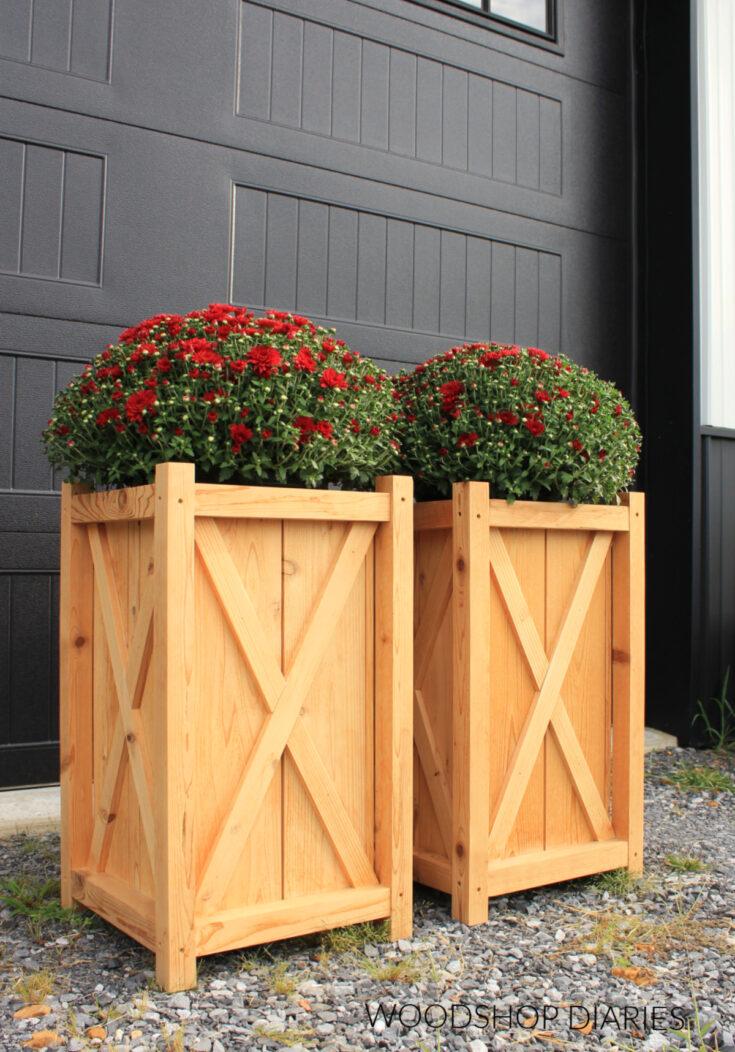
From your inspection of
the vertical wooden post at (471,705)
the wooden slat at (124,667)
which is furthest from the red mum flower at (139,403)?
the vertical wooden post at (471,705)

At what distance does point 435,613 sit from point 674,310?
329cm

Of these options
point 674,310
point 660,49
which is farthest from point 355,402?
point 660,49

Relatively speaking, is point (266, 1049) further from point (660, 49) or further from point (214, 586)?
point (660, 49)

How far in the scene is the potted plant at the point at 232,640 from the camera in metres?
2.57

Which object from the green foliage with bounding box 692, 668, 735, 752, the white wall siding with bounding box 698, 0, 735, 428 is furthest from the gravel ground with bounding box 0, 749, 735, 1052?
the white wall siding with bounding box 698, 0, 735, 428

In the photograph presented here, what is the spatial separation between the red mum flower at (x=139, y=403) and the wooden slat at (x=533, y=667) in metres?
1.12

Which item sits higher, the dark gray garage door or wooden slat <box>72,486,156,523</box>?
the dark gray garage door

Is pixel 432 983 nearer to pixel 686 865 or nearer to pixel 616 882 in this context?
pixel 616 882

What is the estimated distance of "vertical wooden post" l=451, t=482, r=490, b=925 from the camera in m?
3.00

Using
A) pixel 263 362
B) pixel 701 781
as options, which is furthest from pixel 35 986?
pixel 701 781

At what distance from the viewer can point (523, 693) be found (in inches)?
126

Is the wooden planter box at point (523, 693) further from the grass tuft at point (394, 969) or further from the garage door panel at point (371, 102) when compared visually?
the garage door panel at point (371, 102)

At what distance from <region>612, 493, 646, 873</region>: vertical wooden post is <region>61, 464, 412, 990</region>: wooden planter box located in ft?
2.91

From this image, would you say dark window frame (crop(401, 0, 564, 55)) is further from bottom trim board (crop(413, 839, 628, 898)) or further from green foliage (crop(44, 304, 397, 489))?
bottom trim board (crop(413, 839, 628, 898))
